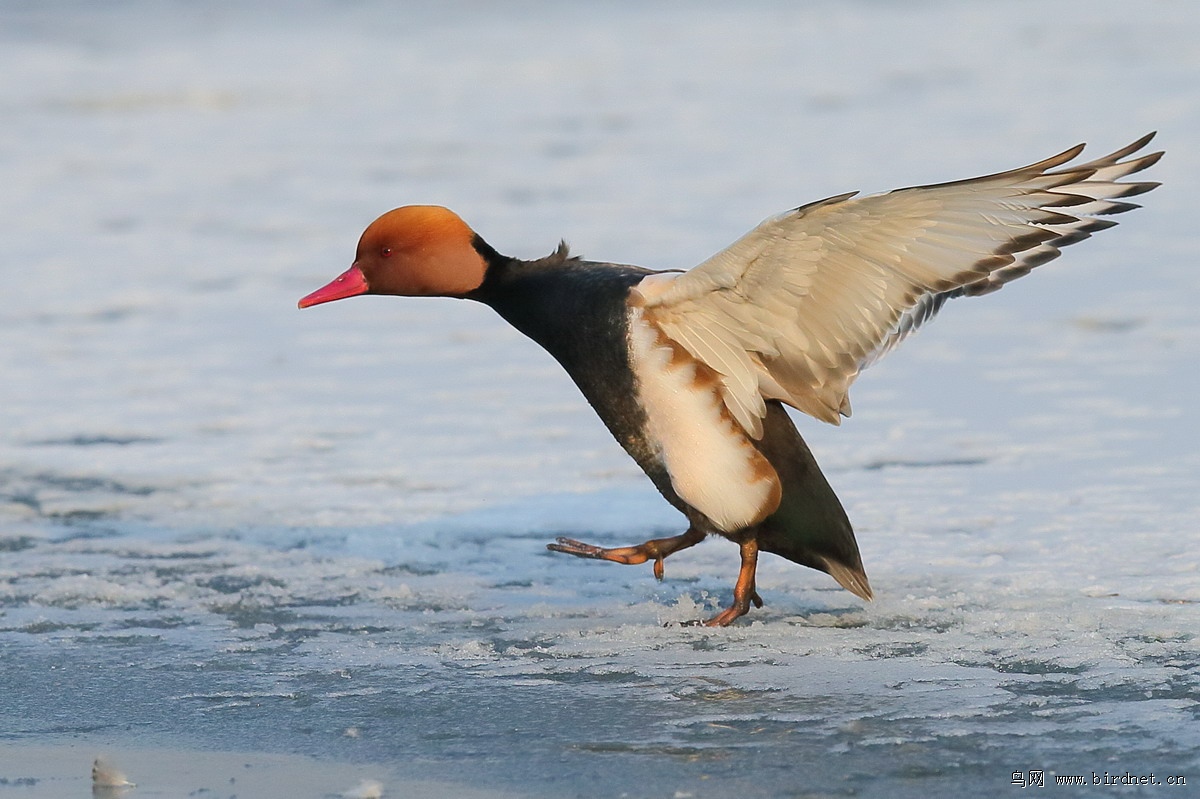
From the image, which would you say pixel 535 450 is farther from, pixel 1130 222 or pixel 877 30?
pixel 877 30

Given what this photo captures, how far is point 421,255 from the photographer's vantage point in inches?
194

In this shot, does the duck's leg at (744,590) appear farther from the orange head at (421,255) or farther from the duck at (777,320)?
the orange head at (421,255)

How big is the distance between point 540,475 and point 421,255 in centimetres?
142

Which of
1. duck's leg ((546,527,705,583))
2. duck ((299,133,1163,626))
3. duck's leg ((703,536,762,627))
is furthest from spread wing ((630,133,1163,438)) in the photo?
duck's leg ((546,527,705,583))

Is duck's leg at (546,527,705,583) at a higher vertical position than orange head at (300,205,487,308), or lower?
lower

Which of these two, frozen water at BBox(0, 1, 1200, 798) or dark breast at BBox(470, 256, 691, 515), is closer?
frozen water at BBox(0, 1, 1200, 798)

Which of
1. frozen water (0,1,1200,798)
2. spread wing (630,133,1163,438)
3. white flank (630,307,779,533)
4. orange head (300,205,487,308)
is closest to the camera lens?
frozen water (0,1,1200,798)

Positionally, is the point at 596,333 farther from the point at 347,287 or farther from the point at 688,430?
the point at 347,287

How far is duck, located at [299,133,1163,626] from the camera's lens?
14.3 ft

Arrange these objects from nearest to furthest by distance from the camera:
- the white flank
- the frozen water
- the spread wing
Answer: the frozen water
the spread wing
the white flank

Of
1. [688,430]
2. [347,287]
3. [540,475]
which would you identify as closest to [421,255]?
[347,287]

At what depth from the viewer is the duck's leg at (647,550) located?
194 inches

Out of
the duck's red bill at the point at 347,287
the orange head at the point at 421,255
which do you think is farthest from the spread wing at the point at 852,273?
the duck's red bill at the point at 347,287

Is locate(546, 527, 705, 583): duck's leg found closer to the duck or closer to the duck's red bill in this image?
the duck
